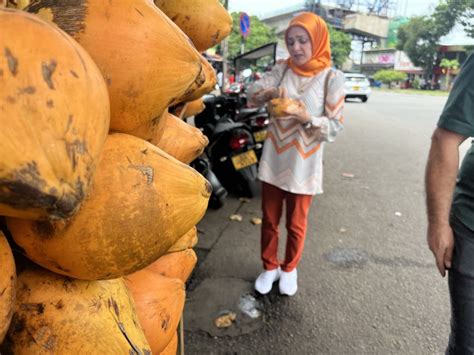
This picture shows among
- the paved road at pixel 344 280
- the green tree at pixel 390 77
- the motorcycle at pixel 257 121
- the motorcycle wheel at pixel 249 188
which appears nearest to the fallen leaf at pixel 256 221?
the paved road at pixel 344 280

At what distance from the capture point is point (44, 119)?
1.43 ft

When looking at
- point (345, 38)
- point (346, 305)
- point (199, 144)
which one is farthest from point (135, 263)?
point (345, 38)

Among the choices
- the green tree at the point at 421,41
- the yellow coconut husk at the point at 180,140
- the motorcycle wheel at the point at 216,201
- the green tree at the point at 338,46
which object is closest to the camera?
the yellow coconut husk at the point at 180,140

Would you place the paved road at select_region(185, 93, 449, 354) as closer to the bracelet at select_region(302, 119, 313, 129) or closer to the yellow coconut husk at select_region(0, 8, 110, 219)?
the bracelet at select_region(302, 119, 313, 129)

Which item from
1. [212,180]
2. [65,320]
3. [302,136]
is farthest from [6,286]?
[212,180]

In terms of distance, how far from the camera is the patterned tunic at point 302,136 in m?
2.20

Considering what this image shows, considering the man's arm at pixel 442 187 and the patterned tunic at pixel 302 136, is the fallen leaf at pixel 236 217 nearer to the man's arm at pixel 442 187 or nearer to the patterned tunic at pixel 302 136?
the patterned tunic at pixel 302 136

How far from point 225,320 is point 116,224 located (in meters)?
1.96

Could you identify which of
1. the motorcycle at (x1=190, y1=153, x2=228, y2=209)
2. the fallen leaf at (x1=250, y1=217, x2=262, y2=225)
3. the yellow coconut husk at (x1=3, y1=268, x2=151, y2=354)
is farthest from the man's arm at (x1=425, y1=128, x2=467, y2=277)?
the fallen leaf at (x1=250, y1=217, x2=262, y2=225)

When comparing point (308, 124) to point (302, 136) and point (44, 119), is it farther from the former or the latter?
point (44, 119)

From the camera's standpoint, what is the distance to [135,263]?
591mm

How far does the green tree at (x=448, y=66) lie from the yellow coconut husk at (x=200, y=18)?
40.8 meters

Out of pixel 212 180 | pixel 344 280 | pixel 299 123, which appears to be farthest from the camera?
pixel 212 180

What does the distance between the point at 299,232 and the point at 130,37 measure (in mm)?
1979
